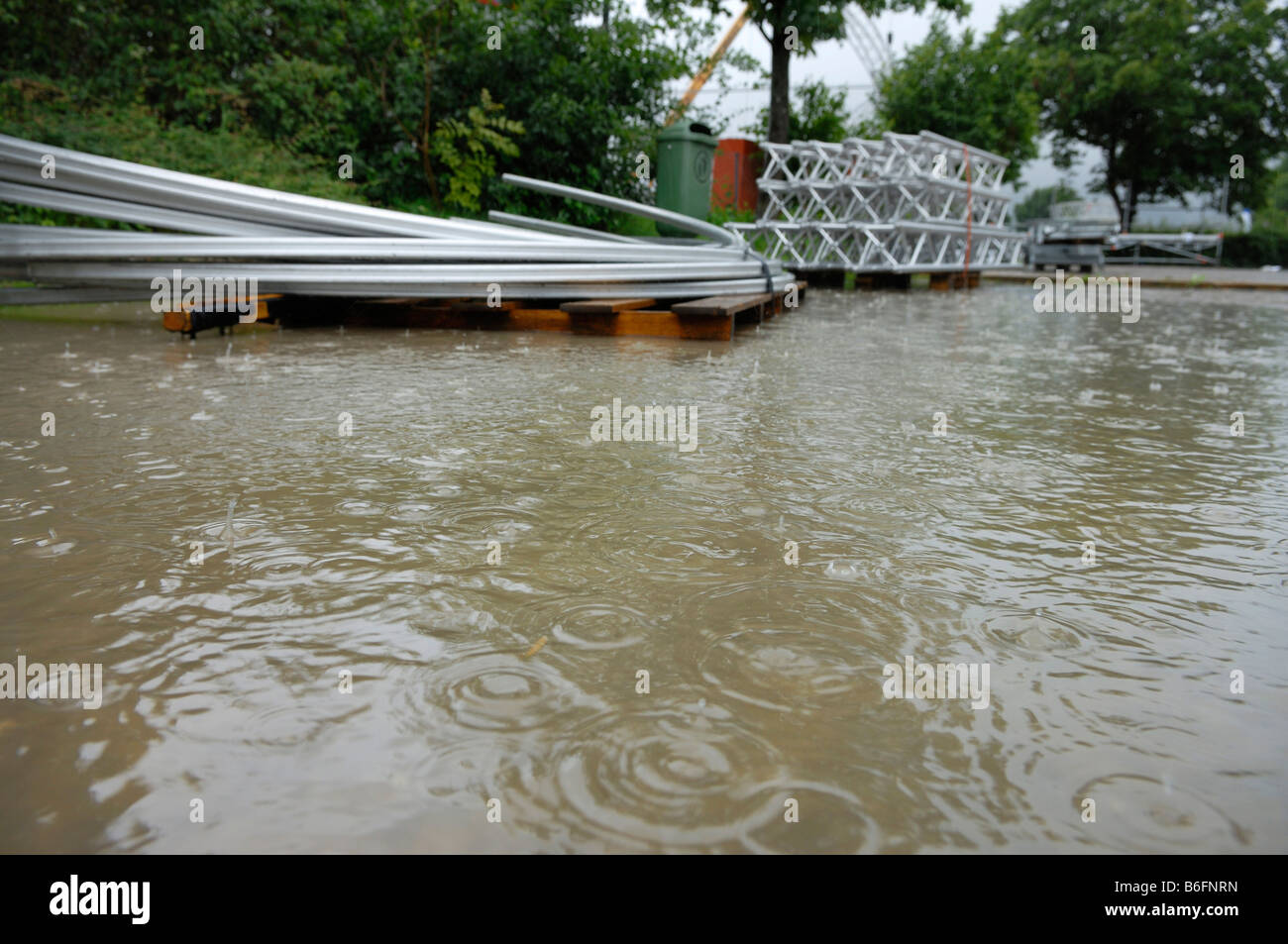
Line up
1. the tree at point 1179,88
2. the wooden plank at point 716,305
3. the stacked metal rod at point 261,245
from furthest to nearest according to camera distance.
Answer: the tree at point 1179,88 → the wooden plank at point 716,305 → the stacked metal rod at point 261,245

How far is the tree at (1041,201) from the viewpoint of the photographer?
2691 cm

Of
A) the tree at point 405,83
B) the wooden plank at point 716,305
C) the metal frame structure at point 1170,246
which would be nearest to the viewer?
the wooden plank at point 716,305

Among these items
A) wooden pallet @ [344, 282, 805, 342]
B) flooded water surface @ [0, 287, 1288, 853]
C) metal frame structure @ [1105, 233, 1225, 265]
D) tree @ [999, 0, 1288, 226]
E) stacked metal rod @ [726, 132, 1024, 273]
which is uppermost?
tree @ [999, 0, 1288, 226]

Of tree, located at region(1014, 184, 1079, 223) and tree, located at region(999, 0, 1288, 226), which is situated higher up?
tree, located at region(999, 0, 1288, 226)

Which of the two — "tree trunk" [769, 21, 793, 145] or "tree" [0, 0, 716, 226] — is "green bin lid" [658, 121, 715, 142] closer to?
"tree" [0, 0, 716, 226]

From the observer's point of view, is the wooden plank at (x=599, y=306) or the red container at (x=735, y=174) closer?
the wooden plank at (x=599, y=306)

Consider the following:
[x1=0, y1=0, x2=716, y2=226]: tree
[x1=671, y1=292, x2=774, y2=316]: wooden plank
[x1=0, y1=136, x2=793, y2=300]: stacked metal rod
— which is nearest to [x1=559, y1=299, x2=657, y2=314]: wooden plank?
[x1=0, y1=136, x2=793, y2=300]: stacked metal rod

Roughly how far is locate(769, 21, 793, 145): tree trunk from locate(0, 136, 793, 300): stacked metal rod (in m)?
9.24

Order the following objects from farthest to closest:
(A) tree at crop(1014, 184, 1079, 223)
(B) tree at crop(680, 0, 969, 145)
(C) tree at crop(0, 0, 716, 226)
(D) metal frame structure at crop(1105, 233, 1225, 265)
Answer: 1. (A) tree at crop(1014, 184, 1079, 223)
2. (D) metal frame structure at crop(1105, 233, 1225, 265)
3. (B) tree at crop(680, 0, 969, 145)
4. (C) tree at crop(0, 0, 716, 226)

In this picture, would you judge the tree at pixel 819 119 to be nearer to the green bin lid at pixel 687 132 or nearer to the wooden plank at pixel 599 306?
the green bin lid at pixel 687 132

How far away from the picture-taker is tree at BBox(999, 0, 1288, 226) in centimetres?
2806

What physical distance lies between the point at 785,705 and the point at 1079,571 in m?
0.92

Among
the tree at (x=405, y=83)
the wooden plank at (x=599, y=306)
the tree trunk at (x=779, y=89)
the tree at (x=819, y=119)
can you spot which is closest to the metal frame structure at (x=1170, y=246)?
the tree at (x=819, y=119)

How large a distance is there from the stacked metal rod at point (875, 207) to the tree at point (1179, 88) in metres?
18.1
